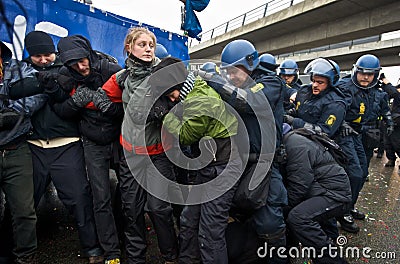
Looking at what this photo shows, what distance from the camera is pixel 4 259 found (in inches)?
A: 99.9

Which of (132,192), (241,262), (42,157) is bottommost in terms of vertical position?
(241,262)

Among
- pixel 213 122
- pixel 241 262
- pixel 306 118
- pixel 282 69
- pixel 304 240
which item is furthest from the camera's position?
pixel 282 69

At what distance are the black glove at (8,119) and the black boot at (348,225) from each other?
346cm

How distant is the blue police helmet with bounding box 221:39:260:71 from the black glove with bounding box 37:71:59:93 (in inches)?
54.9

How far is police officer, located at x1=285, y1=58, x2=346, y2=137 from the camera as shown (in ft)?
10.6

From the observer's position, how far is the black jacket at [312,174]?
253 cm

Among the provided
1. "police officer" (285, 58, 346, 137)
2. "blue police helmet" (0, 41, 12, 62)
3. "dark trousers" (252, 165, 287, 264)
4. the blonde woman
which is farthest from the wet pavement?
"blue police helmet" (0, 41, 12, 62)

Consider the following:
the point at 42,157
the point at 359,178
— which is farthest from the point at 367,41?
the point at 42,157

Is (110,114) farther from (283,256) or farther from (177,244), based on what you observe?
(283,256)

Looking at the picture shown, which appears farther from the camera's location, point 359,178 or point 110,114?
point 359,178

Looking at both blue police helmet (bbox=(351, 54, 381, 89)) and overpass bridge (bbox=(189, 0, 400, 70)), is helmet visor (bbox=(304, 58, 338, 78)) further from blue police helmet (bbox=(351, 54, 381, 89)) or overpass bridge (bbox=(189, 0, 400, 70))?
overpass bridge (bbox=(189, 0, 400, 70))

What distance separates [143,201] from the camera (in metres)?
2.55

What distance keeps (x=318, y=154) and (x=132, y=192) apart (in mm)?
1571

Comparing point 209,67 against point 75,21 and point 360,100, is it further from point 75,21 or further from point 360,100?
point 75,21
